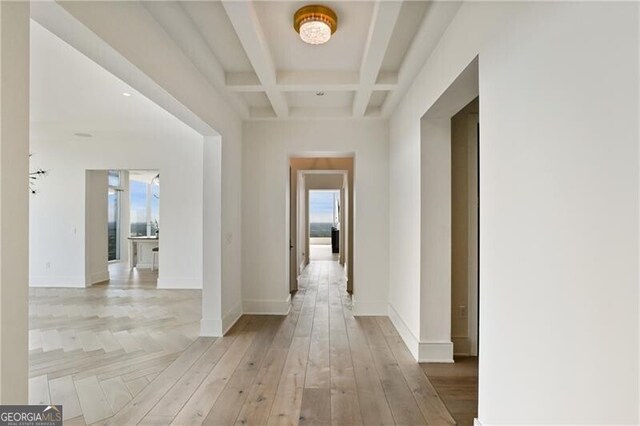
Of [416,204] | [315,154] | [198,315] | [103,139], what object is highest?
[103,139]

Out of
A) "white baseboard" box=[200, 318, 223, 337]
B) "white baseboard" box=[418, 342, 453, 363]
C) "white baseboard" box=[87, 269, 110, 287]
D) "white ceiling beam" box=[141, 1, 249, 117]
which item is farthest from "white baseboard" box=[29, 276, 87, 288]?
"white baseboard" box=[418, 342, 453, 363]

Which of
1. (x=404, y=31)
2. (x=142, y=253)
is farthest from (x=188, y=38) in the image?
(x=142, y=253)

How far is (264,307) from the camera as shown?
4.49 meters

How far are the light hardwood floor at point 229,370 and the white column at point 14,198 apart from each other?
1.16m

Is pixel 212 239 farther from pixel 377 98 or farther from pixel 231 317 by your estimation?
pixel 377 98

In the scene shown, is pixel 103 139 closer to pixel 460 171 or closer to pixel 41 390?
pixel 41 390

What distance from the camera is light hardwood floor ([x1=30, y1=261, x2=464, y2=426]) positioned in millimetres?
2217

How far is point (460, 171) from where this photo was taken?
332 cm

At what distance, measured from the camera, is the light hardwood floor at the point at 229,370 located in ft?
7.27

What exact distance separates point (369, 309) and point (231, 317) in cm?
181

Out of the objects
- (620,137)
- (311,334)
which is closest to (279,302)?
(311,334)

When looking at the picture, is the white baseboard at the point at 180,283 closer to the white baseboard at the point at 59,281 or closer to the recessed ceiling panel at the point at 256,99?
the white baseboard at the point at 59,281

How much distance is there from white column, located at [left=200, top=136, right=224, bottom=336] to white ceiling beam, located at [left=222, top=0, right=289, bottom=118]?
2.99 feet

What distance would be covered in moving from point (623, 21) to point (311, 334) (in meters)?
3.52
